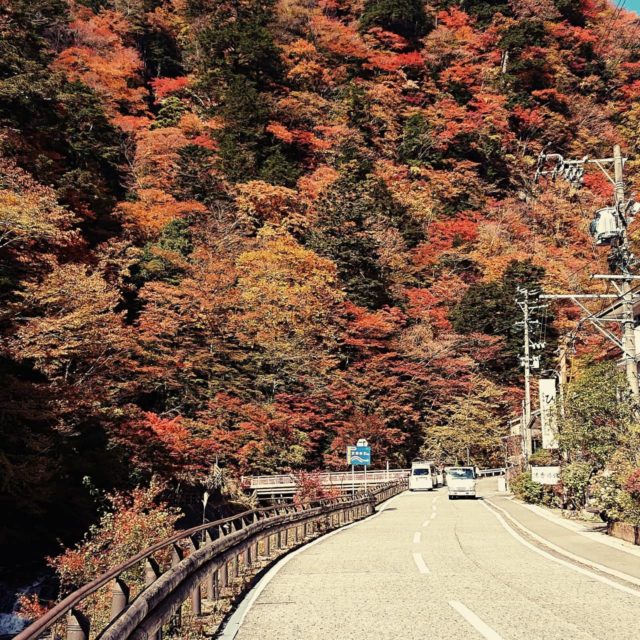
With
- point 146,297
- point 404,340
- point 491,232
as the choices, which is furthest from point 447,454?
point 146,297

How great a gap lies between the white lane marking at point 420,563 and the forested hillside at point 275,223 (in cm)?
1231

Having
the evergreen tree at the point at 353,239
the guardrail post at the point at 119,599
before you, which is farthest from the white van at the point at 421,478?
the guardrail post at the point at 119,599

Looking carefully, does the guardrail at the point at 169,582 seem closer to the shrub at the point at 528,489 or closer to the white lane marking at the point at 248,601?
the white lane marking at the point at 248,601

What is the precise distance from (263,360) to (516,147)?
4252 centimetres

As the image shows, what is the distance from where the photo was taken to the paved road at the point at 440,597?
6.31 metres

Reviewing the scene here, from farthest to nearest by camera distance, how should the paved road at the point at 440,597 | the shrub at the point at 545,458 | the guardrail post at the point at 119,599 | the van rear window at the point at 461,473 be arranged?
the van rear window at the point at 461,473, the shrub at the point at 545,458, the paved road at the point at 440,597, the guardrail post at the point at 119,599

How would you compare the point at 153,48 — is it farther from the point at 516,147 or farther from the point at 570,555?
the point at 570,555

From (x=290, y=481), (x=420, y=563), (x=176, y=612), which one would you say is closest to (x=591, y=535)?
(x=420, y=563)

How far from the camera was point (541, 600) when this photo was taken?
25.4 ft

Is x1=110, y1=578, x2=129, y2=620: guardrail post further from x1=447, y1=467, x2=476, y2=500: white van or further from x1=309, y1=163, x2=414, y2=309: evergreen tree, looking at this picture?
x1=309, y1=163, x2=414, y2=309: evergreen tree

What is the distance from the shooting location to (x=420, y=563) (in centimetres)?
1112

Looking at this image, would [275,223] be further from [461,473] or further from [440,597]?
[440,597]

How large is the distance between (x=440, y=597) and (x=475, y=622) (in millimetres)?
1449

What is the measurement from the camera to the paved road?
20.7ft
